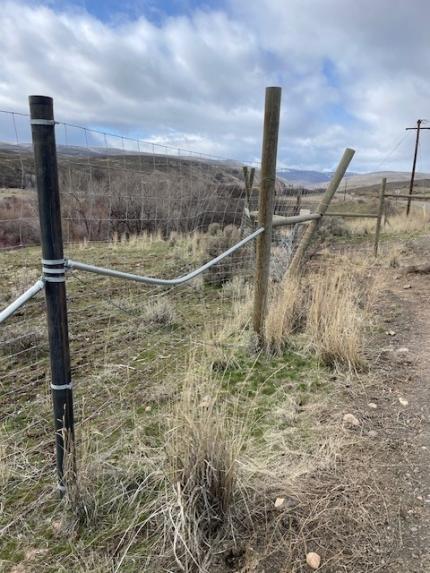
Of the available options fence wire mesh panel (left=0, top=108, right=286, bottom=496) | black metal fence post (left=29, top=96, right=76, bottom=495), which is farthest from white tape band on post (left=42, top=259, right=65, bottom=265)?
fence wire mesh panel (left=0, top=108, right=286, bottom=496)

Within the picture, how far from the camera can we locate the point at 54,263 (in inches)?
68.4

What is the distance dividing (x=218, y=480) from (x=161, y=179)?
5304 millimetres

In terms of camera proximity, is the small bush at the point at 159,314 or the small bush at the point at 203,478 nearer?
the small bush at the point at 203,478

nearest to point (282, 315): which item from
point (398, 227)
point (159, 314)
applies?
point (159, 314)

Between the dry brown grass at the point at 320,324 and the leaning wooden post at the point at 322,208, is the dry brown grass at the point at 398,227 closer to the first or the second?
the leaning wooden post at the point at 322,208

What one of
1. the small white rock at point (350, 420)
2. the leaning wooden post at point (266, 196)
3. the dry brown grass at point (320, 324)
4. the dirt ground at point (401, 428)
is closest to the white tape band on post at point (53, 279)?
the dirt ground at point (401, 428)

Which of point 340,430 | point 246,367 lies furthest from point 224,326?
point 340,430

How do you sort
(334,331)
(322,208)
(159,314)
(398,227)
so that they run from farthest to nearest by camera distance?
(398,227) < (322,208) < (159,314) < (334,331)

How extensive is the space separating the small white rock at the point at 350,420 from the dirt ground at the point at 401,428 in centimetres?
5

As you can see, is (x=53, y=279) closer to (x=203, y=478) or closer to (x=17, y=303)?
(x=17, y=303)

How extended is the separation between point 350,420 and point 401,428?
0.33 metres

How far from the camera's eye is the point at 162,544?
186cm

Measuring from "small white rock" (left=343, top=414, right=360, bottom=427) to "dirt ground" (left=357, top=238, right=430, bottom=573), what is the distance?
0.05 m

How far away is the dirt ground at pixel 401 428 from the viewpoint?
75.1 inches
